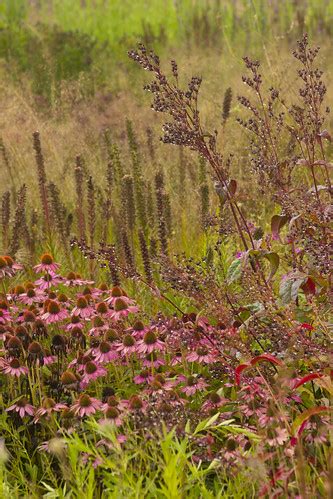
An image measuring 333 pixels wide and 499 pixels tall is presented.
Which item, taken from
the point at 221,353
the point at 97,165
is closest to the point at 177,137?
the point at 221,353

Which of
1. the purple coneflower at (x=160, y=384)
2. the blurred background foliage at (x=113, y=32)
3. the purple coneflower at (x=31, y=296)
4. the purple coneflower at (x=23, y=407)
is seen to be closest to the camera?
the purple coneflower at (x=160, y=384)

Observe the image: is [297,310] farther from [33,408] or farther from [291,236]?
[33,408]

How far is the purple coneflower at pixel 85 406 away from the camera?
286cm

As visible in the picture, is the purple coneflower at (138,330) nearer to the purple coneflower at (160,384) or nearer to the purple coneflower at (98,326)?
the purple coneflower at (98,326)

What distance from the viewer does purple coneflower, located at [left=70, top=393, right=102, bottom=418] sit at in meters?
2.86

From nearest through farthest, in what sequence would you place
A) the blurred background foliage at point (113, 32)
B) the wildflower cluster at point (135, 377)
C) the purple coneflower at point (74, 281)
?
the wildflower cluster at point (135, 377) < the purple coneflower at point (74, 281) < the blurred background foliage at point (113, 32)

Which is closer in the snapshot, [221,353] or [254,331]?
[221,353]

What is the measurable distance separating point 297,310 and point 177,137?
750 millimetres

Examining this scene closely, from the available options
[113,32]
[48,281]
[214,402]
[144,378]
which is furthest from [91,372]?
[113,32]

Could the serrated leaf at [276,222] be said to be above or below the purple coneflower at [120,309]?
above

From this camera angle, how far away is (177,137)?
9.93 ft

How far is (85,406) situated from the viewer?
9.46 ft

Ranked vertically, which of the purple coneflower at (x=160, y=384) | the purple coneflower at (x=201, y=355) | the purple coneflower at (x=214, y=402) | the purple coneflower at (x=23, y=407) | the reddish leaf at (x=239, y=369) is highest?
the reddish leaf at (x=239, y=369)

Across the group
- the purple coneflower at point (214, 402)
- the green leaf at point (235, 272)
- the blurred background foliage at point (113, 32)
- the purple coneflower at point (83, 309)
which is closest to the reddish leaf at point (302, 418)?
the purple coneflower at point (214, 402)
